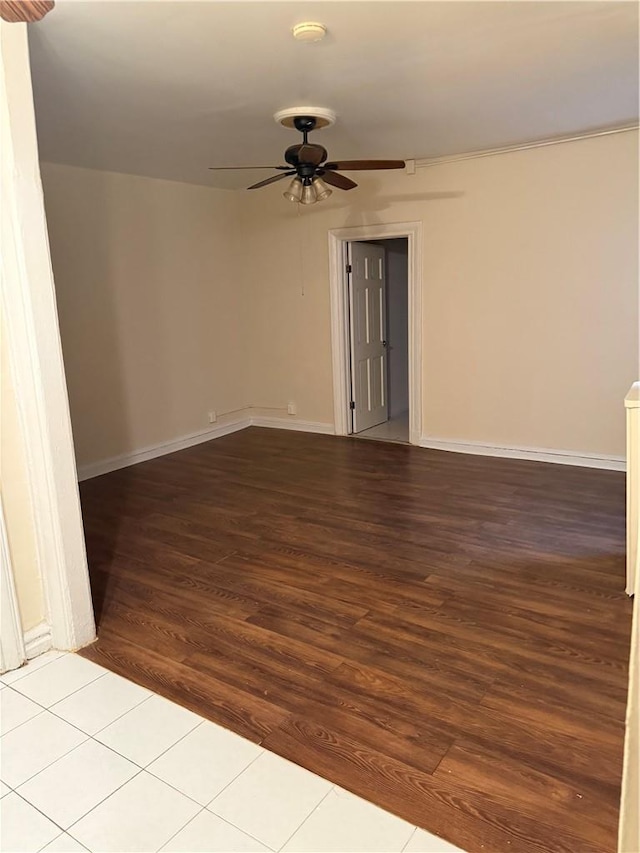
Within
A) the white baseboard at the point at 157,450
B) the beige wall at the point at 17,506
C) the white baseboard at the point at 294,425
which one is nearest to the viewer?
the beige wall at the point at 17,506

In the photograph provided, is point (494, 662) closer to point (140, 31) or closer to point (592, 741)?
point (592, 741)

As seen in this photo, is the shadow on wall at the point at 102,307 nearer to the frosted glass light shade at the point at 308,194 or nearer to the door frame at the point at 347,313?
the door frame at the point at 347,313

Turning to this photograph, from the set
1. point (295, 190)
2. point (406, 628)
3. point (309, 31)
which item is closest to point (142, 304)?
point (295, 190)

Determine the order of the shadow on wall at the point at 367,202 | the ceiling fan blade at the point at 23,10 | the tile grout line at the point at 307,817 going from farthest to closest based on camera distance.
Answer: the shadow on wall at the point at 367,202 → the ceiling fan blade at the point at 23,10 → the tile grout line at the point at 307,817

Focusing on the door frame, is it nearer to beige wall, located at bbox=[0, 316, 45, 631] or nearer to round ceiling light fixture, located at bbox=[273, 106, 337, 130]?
round ceiling light fixture, located at bbox=[273, 106, 337, 130]

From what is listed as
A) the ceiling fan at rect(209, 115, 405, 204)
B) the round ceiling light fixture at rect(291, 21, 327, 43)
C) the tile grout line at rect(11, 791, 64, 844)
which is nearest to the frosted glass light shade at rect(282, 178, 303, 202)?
the ceiling fan at rect(209, 115, 405, 204)

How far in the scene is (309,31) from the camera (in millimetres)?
2572

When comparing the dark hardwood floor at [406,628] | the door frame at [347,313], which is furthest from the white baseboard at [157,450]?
the door frame at [347,313]

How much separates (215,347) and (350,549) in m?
3.48

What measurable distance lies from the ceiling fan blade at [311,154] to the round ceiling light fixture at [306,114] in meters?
0.18

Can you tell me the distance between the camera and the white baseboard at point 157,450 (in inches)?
209

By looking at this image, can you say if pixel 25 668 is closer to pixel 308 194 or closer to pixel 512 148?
pixel 308 194

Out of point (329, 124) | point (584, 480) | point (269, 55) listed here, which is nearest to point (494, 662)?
point (584, 480)

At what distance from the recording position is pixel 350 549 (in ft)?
11.9
